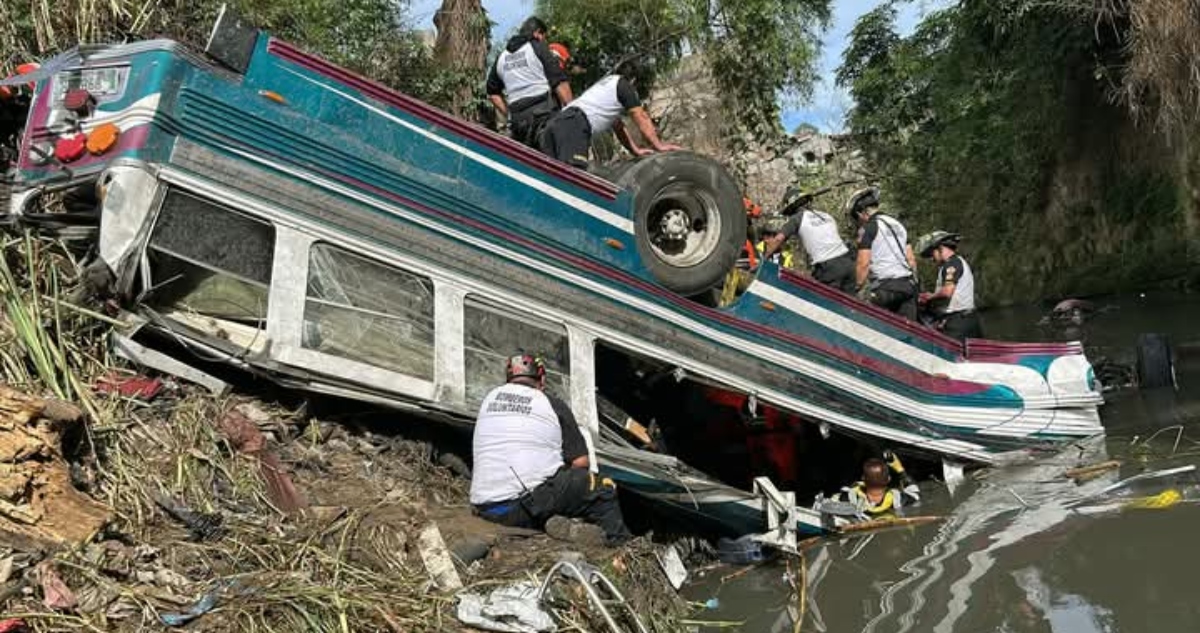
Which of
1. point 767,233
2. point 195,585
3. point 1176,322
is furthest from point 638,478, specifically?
point 1176,322

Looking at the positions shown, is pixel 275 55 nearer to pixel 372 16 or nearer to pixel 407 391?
pixel 407 391

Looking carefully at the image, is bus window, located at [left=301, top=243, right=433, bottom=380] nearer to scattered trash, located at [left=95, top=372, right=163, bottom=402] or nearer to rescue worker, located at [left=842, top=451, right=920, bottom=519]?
scattered trash, located at [left=95, top=372, right=163, bottom=402]

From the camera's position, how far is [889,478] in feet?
24.3

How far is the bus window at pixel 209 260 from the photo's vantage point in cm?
489

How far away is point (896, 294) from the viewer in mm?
7891

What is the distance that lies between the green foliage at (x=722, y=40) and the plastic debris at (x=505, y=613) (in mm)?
13351

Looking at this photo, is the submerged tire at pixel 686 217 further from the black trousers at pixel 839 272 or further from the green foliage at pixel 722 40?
the green foliage at pixel 722 40

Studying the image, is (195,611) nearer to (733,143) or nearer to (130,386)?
(130,386)

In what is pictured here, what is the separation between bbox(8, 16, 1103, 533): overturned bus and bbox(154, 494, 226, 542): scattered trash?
76 cm

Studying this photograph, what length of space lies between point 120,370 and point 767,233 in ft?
15.7

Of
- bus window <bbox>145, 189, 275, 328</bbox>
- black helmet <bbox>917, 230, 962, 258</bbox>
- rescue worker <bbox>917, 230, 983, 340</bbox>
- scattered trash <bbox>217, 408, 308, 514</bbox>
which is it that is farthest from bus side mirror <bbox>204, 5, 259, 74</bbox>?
black helmet <bbox>917, 230, 962, 258</bbox>

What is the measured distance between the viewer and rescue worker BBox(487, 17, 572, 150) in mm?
7039

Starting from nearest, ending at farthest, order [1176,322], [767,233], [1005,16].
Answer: [767,233]
[1176,322]
[1005,16]

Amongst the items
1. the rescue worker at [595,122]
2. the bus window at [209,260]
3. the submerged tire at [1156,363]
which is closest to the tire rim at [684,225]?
the rescue worker at [595,122]
